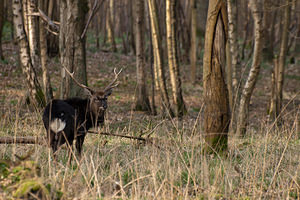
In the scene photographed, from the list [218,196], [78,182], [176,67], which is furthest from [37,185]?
[176,67]

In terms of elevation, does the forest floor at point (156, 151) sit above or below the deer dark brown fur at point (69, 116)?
below

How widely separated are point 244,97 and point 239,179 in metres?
4.64

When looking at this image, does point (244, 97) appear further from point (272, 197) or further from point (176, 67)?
point (272, 197)

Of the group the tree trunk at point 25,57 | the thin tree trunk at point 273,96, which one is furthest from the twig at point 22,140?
the thin tree trunk at point 273,96

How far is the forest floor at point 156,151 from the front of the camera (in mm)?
3889

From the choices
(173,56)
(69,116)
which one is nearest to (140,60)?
(173,56)

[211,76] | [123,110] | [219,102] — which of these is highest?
[211,76]

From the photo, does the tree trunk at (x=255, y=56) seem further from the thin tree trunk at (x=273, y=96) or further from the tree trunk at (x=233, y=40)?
the thin tree trunk at (x=273, y=96)

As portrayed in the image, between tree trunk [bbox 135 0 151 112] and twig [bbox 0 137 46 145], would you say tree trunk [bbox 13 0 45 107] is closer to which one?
tree trunk [bbox 135 0 151 112]

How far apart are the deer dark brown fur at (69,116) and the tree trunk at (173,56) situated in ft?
17.0

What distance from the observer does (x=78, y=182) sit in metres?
3.71

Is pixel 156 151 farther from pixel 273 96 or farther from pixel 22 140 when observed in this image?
pixel 273 96

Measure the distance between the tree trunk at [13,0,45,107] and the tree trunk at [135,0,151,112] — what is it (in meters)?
3.19

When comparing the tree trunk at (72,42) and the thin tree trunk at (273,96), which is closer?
the tree trunk at (72,42)
